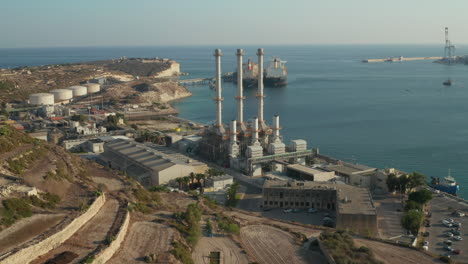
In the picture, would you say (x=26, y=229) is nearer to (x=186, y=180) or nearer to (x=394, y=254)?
(x=394, y=254)

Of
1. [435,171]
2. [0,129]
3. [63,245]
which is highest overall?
[0,129]

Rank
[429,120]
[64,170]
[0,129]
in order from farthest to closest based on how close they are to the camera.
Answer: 1. [429,120]
2. [0,129]
3. [64,170]

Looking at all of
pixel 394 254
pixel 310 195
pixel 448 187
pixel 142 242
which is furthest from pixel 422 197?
pixel 142 242

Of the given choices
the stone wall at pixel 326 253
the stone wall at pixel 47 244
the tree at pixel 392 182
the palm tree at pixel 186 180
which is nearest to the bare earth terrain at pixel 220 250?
the stone wall at pixel 326 253

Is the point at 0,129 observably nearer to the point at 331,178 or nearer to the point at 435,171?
the point at 331,178

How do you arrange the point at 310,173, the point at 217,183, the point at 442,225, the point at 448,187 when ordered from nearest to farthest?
1. the point at 442,225
2. the point at 217,183
3. the point at 310,173
4. the point at 448,187

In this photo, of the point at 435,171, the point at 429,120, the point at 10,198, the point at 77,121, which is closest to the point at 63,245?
the point at 10,198

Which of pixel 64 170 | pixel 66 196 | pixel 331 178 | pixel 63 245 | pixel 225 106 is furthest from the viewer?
pixel 225 106

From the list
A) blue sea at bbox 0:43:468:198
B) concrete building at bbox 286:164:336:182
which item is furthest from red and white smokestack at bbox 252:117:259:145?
blue sea at bbox 0:43:468:198
